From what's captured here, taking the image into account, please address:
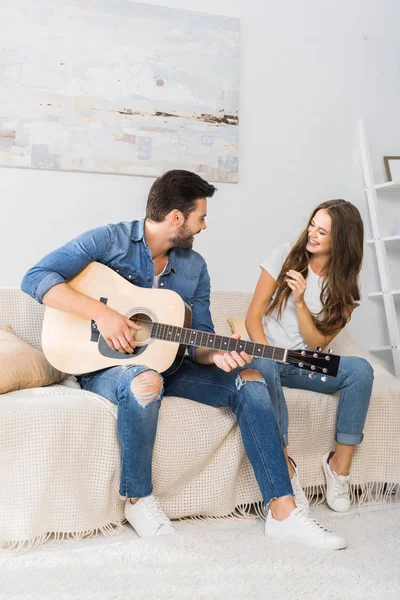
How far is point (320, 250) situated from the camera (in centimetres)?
235

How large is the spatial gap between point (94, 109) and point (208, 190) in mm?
917

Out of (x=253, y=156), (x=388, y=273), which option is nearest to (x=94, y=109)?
(x=253, y=156)

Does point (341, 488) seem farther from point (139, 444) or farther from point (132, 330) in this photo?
point (132, 330)

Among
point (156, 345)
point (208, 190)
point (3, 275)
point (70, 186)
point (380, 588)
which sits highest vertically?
point (70, 186)

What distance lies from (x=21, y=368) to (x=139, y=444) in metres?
0.46

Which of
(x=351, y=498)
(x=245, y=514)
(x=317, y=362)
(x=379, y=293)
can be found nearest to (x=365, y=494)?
(x=351, y=498)

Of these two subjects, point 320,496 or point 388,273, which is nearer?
point 320,496

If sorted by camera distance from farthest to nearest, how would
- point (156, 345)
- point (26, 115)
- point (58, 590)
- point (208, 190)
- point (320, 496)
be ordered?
point (26, 115)
point (320, 496)
point (208, 190)
point (156, 345)
point (58, 590)

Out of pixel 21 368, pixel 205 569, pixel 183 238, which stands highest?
pixel 183 238

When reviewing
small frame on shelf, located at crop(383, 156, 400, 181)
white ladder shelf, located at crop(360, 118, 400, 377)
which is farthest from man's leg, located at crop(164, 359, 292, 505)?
small frame on shelf, located at crop(383, 156, 400, 181)

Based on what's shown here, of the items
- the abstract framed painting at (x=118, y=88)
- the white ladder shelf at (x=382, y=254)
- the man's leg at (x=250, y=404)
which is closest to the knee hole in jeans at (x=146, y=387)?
the man's leg at (x=250, y=404)

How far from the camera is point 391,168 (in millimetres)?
3322

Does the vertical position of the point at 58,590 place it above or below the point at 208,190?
below

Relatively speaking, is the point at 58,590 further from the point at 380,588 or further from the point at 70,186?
the point at 70,186
